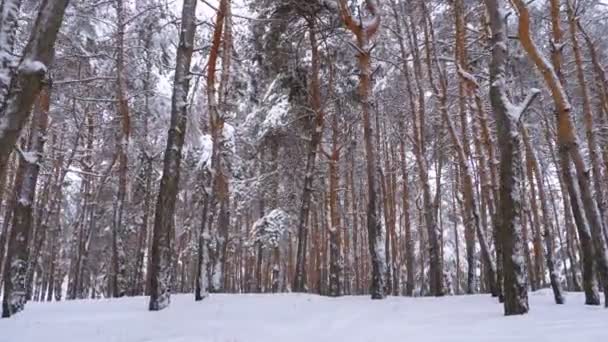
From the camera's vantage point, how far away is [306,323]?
6.63 metres

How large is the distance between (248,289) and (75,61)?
16561 mm

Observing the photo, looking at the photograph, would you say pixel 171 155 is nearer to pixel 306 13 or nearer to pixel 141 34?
pixel 306 13

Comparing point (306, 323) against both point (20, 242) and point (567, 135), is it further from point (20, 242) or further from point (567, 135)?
point (20, 242)

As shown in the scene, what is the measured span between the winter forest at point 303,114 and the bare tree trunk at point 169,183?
0.03 m

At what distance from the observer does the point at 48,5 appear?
14.6 ft

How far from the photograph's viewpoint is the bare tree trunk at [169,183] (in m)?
8.16

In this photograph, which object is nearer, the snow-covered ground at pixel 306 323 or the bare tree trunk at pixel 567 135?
the snow-covered ground at pixel 306 323

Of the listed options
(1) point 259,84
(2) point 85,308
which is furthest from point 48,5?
(1) point 259,84

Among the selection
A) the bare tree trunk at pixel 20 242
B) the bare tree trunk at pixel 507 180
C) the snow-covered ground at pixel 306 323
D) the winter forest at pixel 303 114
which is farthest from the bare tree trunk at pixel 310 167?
the bare tree trunk at pixel 507 180

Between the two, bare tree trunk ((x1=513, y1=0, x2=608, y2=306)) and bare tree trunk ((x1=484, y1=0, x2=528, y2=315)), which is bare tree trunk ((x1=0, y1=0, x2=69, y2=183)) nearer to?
bare tree trunk ((x1=484, y1=0, x2=528, y2=315))

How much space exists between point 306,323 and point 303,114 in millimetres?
9180

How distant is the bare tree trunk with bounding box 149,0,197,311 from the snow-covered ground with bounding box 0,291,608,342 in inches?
19.1

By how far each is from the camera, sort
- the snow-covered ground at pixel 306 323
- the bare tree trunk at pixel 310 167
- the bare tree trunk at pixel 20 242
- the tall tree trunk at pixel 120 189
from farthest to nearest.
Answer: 1. the tall tree trunk at pixel 120 189
2. the bare tree trunk at pixel 310 167
3. the bare tree trunk at pixel 20 242
4. the snow-covered ground at pixel 306 323

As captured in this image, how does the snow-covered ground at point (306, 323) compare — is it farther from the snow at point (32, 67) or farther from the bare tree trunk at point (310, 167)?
the bare tree trunk at point (310, 167)
